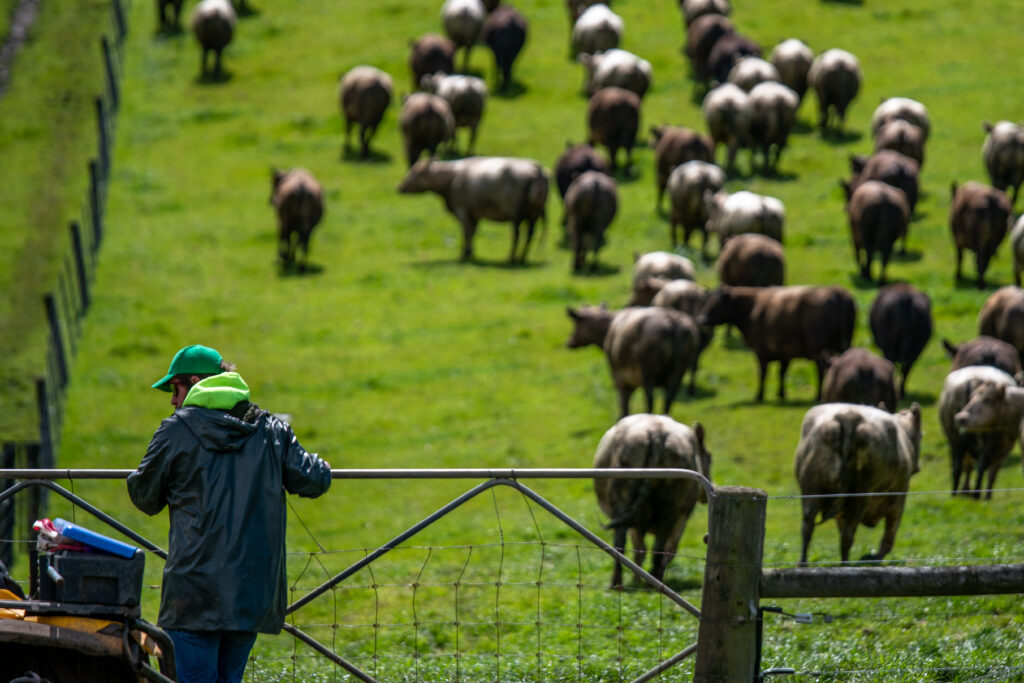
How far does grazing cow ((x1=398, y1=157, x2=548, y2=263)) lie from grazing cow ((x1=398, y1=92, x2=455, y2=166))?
4.41 meters

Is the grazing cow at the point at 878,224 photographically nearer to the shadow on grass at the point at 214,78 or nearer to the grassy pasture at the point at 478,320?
the grassy pasture at the point at 478,320

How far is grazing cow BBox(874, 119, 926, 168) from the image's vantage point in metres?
31.9

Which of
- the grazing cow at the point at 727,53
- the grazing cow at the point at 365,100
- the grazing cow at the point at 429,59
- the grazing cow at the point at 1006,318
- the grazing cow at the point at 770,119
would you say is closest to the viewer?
the grazing cow at the point at 1006,318

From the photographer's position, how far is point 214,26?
42.3 m

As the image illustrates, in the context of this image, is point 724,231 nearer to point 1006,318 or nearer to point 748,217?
point 748,217

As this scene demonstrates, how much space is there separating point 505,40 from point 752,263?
18.9 meters

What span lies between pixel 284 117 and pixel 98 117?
5.43 metres

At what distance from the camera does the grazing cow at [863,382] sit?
1836 cm

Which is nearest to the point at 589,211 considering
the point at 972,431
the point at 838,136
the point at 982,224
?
the point at 982,224

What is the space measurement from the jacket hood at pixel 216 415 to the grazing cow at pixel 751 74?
104 feet

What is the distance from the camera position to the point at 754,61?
122 ft

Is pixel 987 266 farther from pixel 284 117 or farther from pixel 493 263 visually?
pixel 284 117

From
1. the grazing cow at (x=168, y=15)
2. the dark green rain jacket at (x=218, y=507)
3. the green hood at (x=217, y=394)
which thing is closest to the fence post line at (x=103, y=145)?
the grazing cow at (x=168, y=15)

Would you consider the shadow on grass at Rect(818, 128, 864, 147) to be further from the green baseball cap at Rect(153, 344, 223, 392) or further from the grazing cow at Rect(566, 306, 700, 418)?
the green baseball cap at Rect(153, 344, 223, 392)
